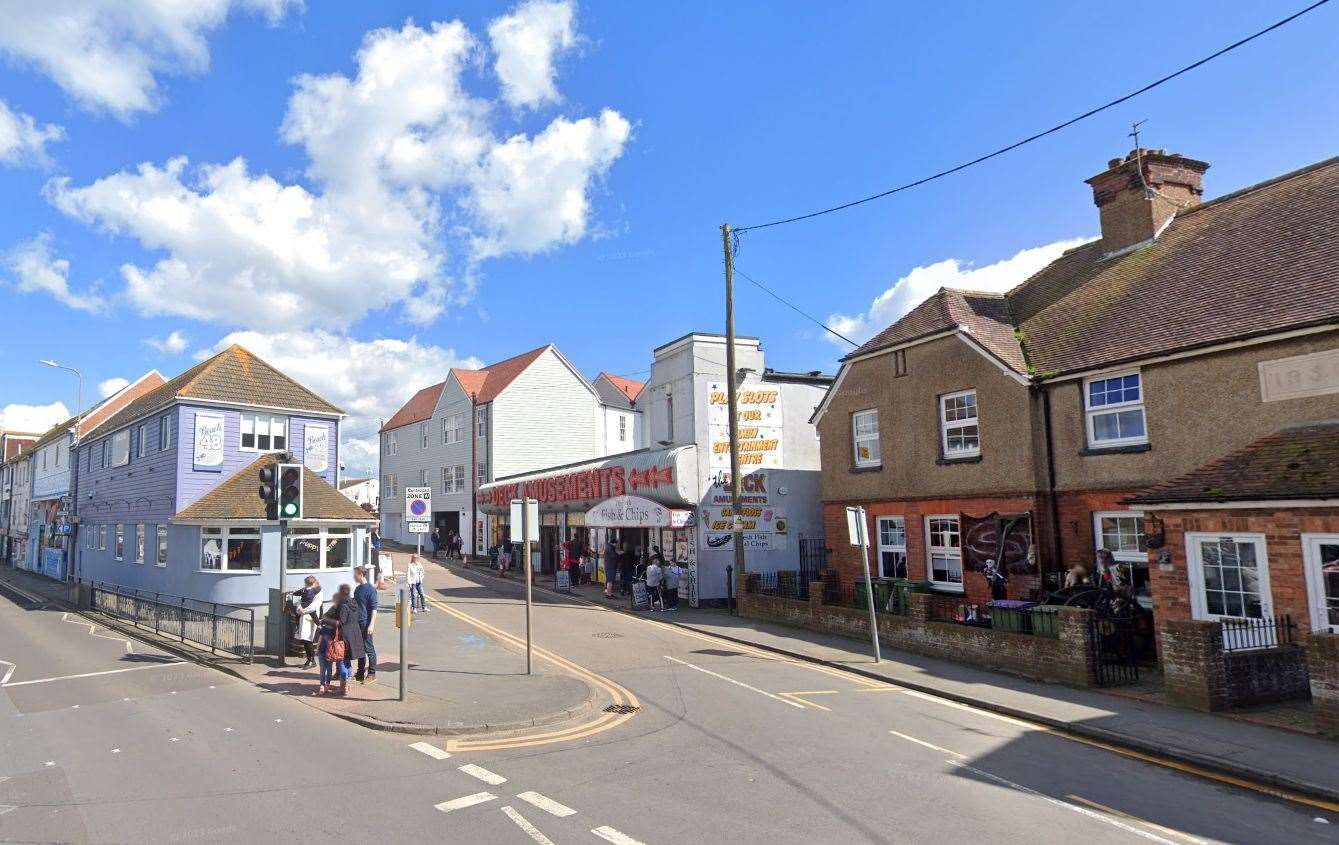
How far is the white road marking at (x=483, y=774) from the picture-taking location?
8148 millimetres

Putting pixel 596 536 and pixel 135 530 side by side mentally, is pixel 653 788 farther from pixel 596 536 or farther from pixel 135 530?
pixel 135 530

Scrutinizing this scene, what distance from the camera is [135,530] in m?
28.6

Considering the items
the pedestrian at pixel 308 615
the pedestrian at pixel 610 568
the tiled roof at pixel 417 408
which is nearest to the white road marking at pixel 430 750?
the pedestrian at pixel 308 615

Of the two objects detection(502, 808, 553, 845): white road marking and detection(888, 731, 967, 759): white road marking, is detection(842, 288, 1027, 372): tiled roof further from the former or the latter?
detection(502, 808, 553, 845): white road marking

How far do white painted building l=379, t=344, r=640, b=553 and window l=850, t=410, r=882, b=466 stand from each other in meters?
23.4

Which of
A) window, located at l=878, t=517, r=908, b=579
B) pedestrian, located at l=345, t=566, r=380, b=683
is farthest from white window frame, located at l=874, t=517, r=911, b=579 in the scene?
pedestrian, located at l=345, t=566, r=380, b=683

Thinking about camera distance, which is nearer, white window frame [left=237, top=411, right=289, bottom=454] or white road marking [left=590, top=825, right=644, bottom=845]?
white road marking [left=590, top=825, right=644, bottom=845]

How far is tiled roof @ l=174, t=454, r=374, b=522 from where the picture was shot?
23.3 metres

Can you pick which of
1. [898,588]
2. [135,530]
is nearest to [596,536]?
[898,588]

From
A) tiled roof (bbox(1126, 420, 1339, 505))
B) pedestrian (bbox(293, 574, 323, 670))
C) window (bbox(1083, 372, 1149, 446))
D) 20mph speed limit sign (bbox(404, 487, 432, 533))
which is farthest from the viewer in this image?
20mph speed limit sign (bbox(404, 487, 432, 533))

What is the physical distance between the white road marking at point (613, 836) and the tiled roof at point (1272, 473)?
34.3 feet

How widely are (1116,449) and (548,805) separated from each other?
13.4 m

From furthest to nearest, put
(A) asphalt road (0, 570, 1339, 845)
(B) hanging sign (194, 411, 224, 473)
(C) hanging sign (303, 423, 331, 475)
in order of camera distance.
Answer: (C) hanging sign (303, 423, 331, 475) < (B) hanging sign (194, 411, 224, 473) < (A) asphalt road (0, 570, 1339, 845)

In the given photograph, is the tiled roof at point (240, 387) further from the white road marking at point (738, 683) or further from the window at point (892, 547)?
the window at point (892, 547)
